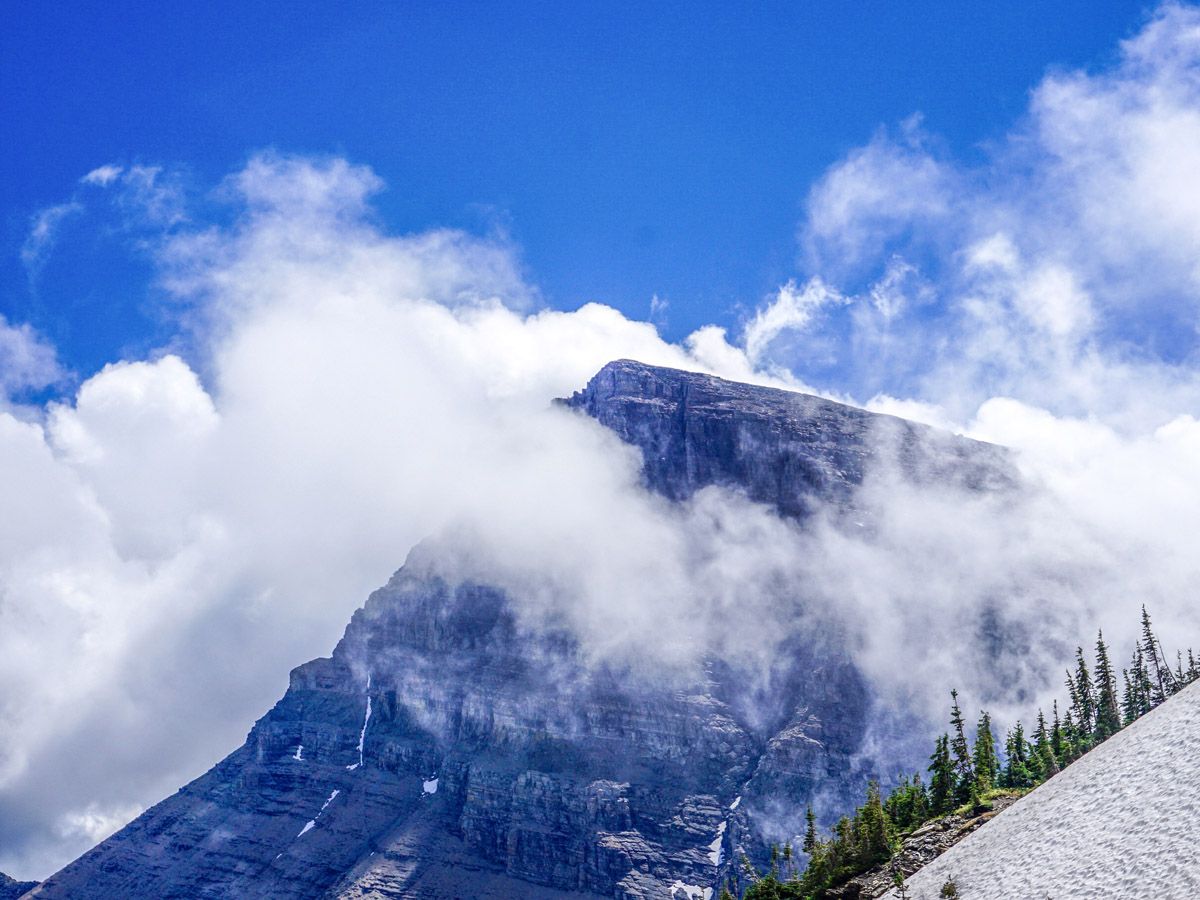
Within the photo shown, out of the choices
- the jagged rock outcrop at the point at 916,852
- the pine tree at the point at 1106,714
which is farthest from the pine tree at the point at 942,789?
the pine tree at the point at 1106,714

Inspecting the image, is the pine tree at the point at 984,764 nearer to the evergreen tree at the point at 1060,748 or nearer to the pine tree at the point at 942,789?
the pine tree at the point at 942,789

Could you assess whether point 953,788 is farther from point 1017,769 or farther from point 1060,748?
point 1060,748

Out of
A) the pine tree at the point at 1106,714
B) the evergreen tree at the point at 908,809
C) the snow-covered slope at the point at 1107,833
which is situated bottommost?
the snow-covered slope at the point at 1107,833

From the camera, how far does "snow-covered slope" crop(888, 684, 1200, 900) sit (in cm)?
7694

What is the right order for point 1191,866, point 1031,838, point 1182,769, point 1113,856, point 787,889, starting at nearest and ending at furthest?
point 1191,866, point 1113,856, point 1182,769, point 1031,838, point 787,889

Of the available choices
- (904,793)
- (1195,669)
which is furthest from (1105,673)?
(904,793)

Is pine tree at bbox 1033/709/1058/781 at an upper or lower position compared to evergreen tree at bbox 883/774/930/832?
upper

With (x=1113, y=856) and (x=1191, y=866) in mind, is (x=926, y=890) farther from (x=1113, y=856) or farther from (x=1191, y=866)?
(x=1191, y=866)

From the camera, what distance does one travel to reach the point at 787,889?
127 metres

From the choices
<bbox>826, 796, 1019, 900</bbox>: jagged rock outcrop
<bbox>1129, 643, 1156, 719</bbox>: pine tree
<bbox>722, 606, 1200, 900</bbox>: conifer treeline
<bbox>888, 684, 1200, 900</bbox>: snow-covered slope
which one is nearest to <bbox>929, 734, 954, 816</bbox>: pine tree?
<bbox>722, 606, 1200, 900</bbox>: conifer treeline

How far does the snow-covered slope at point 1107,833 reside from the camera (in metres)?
76.9

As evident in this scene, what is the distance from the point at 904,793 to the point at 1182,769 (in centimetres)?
8374

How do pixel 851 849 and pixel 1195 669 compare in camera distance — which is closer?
pixel 851 849

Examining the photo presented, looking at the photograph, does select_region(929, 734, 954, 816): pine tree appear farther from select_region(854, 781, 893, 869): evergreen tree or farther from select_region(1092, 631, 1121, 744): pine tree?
select_region(1092, 631, 1121, 744): pine tree
